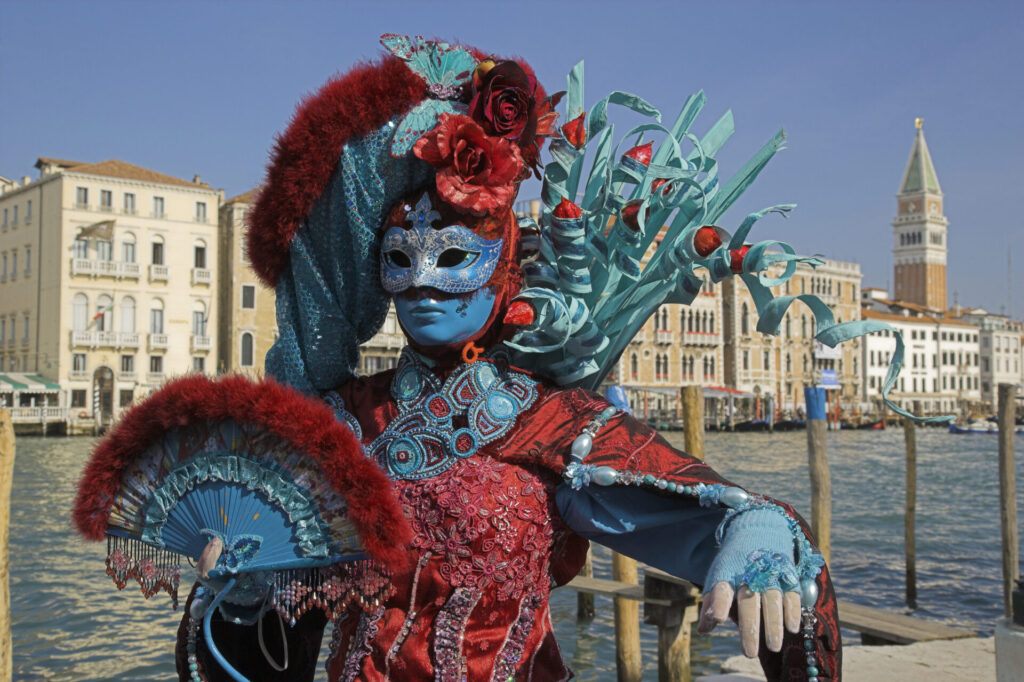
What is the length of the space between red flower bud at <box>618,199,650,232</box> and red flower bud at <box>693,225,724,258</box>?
5.3 inches

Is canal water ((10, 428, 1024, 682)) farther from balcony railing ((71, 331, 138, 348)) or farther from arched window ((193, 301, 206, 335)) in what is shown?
arched window ((193, 301, 206, 335))

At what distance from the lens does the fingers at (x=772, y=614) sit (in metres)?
1.33

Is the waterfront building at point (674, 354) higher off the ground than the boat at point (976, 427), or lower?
higher

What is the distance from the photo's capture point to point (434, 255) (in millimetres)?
1858

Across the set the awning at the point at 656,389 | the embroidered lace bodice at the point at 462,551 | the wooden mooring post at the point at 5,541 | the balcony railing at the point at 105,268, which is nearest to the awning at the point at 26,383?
the balcony railing at the point at 105,268

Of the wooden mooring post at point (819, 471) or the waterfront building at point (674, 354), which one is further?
the waterfront building at point (674, 354)

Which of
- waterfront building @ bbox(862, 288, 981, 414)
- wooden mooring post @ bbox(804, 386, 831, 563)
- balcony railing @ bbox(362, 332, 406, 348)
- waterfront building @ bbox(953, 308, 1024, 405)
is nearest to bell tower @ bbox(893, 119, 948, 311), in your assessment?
waterfront building @ bbox(953, 308, 1024, 405)

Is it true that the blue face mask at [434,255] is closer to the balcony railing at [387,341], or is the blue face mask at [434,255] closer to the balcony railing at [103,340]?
the balcony railing at [387,341]

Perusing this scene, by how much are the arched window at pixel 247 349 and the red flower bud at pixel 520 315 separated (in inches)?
1245

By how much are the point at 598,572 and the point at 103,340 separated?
996 inches

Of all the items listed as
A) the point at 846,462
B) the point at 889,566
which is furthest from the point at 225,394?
the point at 846,462

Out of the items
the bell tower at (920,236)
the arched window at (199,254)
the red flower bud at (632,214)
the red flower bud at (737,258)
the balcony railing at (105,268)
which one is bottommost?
the red flower bud at (737,258)

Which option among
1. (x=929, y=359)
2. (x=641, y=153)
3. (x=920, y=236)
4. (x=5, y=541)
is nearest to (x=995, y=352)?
(x=929, y=359)

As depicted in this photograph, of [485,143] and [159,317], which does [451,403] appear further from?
[159,317]
